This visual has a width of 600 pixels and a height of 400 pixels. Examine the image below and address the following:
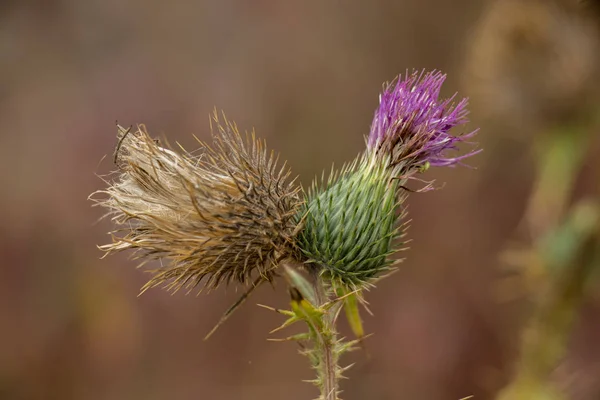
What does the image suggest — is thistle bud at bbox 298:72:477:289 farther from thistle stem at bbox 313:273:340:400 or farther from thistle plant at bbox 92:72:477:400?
thistle stem at bbox 313:273:340:400

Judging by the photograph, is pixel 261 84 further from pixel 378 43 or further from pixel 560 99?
pixel 560 99

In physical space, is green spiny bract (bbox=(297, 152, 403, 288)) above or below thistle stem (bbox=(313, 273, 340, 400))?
above

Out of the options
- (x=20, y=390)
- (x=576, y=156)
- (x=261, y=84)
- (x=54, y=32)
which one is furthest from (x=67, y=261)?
(x=576, y=156)

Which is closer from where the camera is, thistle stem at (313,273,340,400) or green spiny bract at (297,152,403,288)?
thistle stem at (313,273,340,400)

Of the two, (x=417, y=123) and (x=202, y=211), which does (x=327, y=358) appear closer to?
(x=202, y=211)

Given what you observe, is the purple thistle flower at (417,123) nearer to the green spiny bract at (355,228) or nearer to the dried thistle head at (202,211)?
the green spiny bract at (355,228)

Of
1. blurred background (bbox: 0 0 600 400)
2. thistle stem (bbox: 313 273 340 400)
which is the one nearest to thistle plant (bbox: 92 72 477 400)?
thistle stem (bbox: 313 273 340 400)
